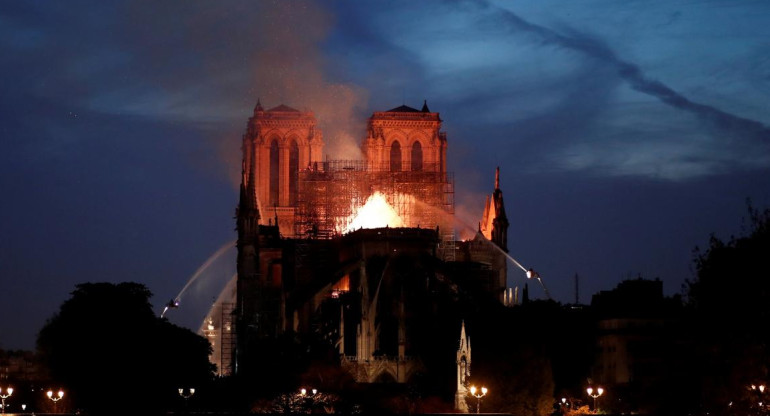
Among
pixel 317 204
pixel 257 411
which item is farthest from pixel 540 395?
pixel 317 204

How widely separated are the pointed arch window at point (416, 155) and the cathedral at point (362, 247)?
0.24 feet

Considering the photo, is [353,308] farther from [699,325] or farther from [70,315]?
[699,325]

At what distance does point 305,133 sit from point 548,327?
1523 inches

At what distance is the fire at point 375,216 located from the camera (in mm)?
125188

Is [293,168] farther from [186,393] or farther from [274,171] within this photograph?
[186,393]

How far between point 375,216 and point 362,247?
937 centimetres

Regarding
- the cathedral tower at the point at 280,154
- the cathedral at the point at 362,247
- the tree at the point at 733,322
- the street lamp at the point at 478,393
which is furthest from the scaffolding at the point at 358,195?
the tree at the point at 733,322

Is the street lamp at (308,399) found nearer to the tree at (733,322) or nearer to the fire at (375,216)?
the tree at (733,322)

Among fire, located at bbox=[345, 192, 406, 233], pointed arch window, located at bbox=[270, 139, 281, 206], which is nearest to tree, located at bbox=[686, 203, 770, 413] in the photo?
fire, located at bbox=[345, 192, 406, 233]

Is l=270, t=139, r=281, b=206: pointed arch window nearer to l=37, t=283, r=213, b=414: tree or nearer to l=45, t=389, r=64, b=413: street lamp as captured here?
l=37, t=283, r=213, b=414: tree

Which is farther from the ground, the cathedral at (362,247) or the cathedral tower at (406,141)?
the cathedral tower at (406,141)

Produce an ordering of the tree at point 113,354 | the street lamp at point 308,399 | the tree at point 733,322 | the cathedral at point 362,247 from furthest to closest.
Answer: the cathedral at point 362,247 → the tree at point 113,354 → the street lamp at point 308,399 → the tree at point 733,322

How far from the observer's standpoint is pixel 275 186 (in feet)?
437

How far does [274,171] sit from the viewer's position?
436 feet
